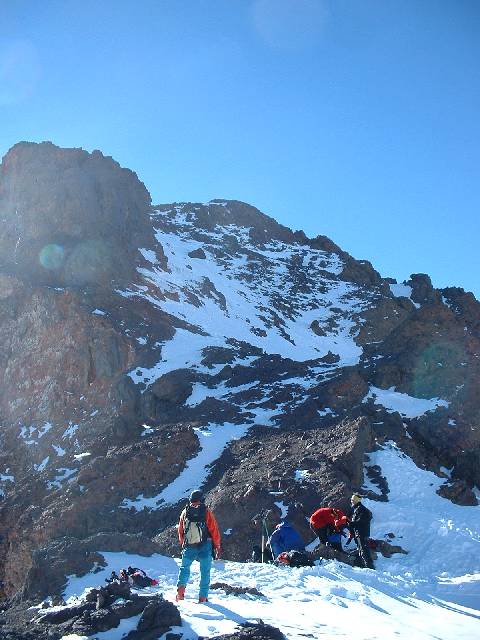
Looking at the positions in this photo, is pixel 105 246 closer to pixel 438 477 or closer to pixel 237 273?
pixel 237 273

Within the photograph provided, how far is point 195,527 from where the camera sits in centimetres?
1062

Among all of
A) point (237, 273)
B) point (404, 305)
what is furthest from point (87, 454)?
point (404, 305)

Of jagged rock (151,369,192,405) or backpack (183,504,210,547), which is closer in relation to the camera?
backpack (183,504,210,547)

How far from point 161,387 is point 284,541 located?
23.7 metres

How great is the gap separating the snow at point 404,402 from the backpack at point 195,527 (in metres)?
21.6

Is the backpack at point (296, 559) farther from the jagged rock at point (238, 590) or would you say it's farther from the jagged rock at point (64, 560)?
the jagged rock at point (64, 560)

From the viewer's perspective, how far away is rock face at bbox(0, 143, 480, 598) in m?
25.9

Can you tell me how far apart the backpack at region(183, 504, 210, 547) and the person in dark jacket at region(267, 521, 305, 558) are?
4.56 meters

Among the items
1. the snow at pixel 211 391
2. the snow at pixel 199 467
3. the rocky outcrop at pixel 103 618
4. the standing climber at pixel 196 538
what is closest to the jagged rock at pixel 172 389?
the snow at pixel 211 391

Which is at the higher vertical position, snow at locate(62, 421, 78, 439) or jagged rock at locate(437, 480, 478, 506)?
snow at locate(62, 421, 78, 439)

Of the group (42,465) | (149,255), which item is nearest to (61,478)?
(42,465)

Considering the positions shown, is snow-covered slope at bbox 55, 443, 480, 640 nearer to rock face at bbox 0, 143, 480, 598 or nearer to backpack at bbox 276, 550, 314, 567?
backpack at bbox 276, 550, 314, 567

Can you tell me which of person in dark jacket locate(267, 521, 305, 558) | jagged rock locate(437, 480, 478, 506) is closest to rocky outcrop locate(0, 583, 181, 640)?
person in dark jacket locate(267, 521, 305, 558)

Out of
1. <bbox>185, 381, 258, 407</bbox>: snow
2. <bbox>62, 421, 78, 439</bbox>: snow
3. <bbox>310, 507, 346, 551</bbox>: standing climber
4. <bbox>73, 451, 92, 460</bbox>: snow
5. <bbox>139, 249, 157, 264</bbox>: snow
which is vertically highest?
<bbox>139, 249, 157, 264</bbox>: snow
